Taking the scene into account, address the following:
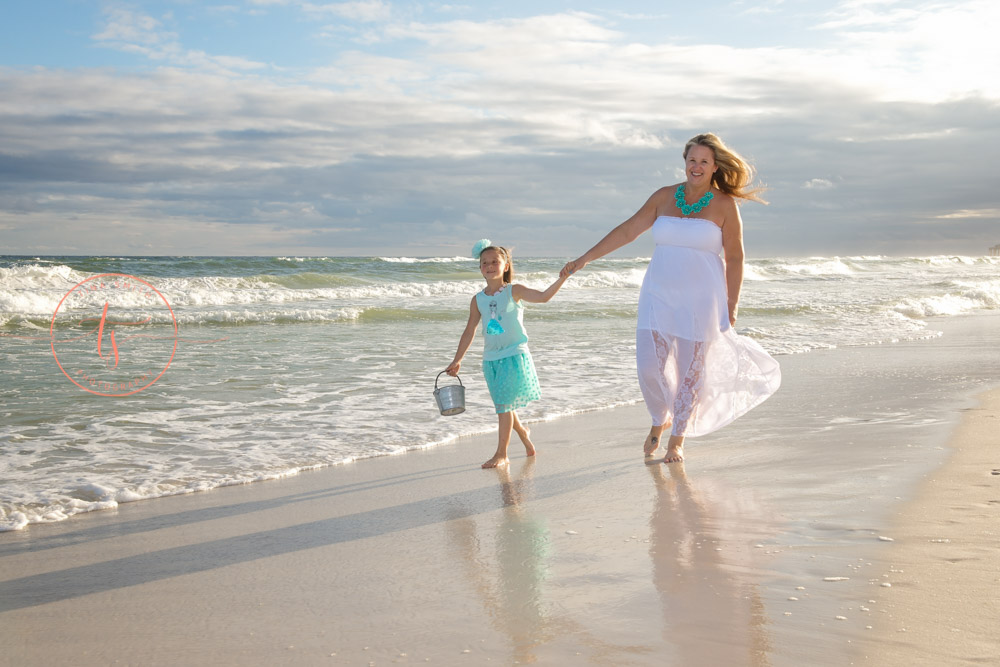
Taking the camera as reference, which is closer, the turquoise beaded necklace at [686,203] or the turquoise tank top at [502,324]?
the turquoise beaded necklace at [686,203]

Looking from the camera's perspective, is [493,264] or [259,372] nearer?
[493,264]

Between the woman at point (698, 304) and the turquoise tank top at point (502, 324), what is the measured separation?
0.48 meters

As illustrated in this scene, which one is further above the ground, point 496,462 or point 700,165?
point 700,165

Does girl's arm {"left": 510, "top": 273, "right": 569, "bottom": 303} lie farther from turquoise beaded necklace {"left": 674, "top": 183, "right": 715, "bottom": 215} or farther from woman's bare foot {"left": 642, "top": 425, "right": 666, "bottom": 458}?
woman's bare foot {"left": 642, "top": 425, "right": 666, "bottom": 458}

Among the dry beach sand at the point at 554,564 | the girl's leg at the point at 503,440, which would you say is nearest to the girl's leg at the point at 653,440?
the dry beach sand at the point at 554,564

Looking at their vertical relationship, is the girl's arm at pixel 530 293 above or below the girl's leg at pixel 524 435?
above

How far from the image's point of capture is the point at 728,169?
15.8 feet

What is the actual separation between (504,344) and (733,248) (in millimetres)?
1569

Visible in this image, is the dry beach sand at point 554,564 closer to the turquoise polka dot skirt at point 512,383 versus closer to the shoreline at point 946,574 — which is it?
the shoreline at point 946,574

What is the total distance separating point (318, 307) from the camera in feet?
66.8

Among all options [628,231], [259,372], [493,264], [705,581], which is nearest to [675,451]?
[628,231]

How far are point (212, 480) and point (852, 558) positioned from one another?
3.64 meters

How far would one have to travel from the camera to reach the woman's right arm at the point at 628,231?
5062 millimetres

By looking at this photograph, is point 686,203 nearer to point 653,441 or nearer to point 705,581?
point 653,441
